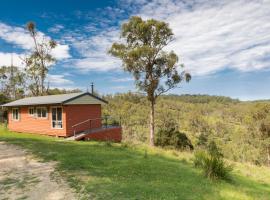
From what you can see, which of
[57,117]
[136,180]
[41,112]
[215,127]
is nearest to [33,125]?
[41,112]

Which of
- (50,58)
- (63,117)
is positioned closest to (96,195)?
(63,117)

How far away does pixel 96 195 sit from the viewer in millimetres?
6426

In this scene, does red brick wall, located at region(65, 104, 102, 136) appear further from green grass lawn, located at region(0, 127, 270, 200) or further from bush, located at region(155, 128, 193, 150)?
green grass lawn, located at region(0, 127, 270, 200)

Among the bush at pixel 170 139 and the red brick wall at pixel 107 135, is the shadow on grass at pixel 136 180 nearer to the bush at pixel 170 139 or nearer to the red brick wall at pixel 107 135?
the red brick wall at pixel 107 135

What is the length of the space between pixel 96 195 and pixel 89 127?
1670 cm

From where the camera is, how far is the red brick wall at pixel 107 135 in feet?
69.1

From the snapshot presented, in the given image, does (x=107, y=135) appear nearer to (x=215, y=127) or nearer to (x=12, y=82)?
(x=12, y=82)

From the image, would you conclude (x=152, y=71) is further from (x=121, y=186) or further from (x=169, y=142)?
(x=121, y=186)

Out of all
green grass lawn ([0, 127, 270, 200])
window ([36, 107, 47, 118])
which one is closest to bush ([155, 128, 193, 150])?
window ([36, 107, 47, 118])

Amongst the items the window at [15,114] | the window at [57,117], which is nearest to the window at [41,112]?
the window at [57,117]

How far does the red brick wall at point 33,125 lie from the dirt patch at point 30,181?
10740 millimetres

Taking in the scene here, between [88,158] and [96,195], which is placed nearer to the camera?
[96,195]

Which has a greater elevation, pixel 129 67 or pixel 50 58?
pixel 50 58

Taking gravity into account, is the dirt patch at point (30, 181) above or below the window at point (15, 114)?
below
